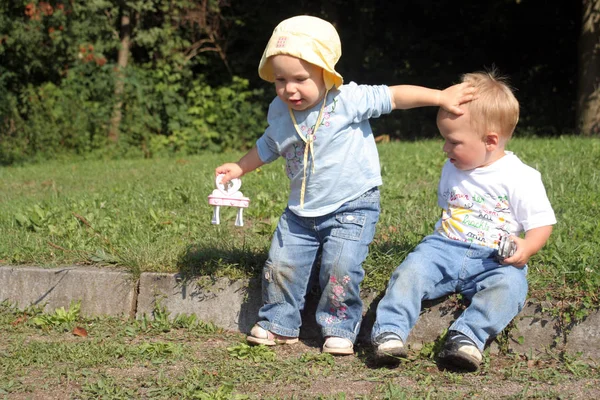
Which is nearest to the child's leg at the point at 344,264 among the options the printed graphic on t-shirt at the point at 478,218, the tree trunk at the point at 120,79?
the printed graphic on t-shirt at the point at 478,218

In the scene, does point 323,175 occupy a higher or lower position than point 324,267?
higher

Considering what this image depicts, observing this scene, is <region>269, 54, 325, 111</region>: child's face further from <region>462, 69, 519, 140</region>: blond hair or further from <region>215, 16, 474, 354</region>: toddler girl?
<region>462, 69, 519, 140</region>: blond hair

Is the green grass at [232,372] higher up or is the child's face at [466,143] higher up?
the child's face at [466,143]

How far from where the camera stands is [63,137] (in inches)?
484

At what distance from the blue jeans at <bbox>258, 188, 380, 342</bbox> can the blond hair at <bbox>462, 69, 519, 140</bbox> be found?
62 centimetres

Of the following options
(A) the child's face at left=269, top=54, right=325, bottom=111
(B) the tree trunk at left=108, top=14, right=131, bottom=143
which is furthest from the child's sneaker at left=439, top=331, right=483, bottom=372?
(B) the tree trunk at left=108, top=14, right=131, bottom=143

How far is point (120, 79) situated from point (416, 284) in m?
10.6

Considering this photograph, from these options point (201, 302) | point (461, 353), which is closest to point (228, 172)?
point (201, 302)

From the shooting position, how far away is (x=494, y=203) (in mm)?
3516

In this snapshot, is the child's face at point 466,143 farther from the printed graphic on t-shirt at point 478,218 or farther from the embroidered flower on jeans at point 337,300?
the embroidered flower on jeans at point 337,300

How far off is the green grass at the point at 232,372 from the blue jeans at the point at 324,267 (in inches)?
6.2

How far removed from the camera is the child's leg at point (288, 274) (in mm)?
3660

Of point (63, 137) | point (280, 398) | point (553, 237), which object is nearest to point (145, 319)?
point (280, 398)

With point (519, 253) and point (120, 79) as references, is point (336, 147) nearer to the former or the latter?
point (519, 253)
